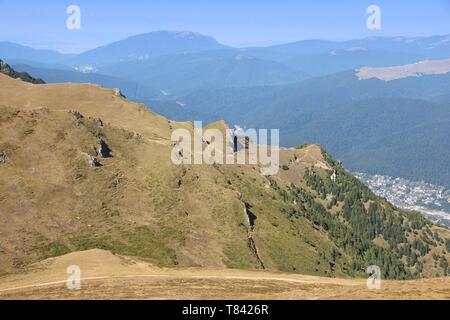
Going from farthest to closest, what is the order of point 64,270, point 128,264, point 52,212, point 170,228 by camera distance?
point 170,228 < point 52,212 < point 128,264 < point 64,270

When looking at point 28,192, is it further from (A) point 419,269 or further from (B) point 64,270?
(A) point 419,269

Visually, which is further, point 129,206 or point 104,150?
point 104,150

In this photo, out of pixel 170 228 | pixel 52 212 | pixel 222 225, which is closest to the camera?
pixel 52 212

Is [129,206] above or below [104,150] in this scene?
below

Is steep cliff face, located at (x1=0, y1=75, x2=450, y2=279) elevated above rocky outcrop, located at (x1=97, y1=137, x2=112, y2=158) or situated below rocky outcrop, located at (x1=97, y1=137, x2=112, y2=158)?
below

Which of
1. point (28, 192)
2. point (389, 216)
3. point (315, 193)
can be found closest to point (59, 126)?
point (28, 192)

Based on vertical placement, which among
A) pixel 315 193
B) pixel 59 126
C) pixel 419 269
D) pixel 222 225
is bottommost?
pixel 419 269

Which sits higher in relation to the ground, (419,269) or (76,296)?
(76,296)

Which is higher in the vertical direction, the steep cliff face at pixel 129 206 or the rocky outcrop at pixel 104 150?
the rocky outcrop at pixel 104 150

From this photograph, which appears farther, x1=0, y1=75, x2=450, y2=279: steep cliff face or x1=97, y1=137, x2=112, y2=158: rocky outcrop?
x1=97, y1=137, x2=112, y2=158: rocky outcrop

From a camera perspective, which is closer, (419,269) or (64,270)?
(64,270)

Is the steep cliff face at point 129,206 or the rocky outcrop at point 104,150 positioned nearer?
the steep cliff face at point 129,206
